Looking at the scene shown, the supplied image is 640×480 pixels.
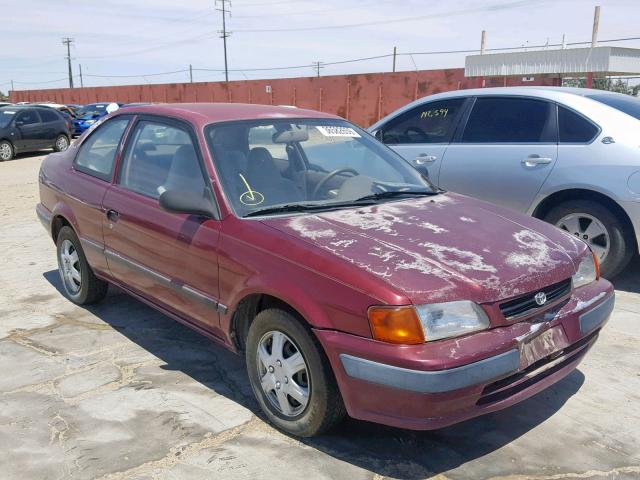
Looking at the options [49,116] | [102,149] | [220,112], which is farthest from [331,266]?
[49,116]

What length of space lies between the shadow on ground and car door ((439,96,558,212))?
7.11ft

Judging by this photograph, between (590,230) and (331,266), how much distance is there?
3.35 m

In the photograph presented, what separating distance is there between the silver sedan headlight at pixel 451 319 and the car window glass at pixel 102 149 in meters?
2.78

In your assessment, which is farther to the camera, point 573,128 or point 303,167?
point 573,128

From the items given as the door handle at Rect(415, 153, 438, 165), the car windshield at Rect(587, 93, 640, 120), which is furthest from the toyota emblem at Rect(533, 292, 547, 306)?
the door handle at Rect(415, 153, 438, 165)

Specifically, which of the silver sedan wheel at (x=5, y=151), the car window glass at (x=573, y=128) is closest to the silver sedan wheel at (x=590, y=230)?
the car window glass at (x=573, y=128)

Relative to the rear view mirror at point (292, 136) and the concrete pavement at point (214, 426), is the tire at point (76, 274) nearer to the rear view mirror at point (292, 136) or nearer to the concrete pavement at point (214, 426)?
the concrete pavement at point (214, 426)

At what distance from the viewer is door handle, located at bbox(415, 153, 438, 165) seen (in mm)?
6105

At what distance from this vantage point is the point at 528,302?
286 centimetres

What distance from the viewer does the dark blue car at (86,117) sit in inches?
971

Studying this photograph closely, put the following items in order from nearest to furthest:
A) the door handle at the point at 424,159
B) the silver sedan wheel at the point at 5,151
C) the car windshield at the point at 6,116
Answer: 1. the door handle at the point at 424,159
2. the silver sedan wheel at the point at 5,151
3. the car windshield at the point at 6,116

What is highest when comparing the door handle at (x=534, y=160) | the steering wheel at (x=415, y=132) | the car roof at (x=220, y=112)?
the car roof at (x=220, y=112)

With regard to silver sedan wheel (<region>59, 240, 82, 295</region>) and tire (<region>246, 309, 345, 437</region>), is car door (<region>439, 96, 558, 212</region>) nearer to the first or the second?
tire (<region>246, 309, 345, 437</region>)

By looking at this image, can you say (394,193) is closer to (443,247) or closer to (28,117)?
(443,247)
